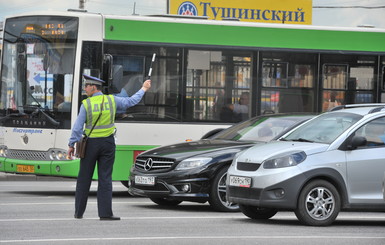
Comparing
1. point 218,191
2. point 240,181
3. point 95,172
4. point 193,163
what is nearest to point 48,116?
point 95,172

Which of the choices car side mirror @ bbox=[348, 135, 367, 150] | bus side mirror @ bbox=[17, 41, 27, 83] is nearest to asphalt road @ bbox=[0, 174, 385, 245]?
car side mirror @ bbox=[348, 135, 367, 150]

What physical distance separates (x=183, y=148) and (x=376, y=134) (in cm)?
316

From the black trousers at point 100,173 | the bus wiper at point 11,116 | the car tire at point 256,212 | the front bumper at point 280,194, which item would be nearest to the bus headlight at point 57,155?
the bus wiper at point 11,116

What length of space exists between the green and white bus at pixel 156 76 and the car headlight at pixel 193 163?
9.17ft

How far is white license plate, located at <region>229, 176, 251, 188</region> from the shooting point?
1172 cm

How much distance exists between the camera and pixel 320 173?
37.8 feet

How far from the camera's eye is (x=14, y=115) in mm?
16656

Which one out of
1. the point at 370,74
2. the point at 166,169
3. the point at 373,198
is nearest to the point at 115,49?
the point at 166,169

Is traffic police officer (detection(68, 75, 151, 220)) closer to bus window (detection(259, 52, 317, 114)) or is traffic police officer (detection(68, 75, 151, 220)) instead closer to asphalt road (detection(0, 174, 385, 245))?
asphalt road (detection(0, 174, 385, 245))

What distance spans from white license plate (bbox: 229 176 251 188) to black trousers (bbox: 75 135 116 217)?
5.22 feet

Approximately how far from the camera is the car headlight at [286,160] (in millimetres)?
11538

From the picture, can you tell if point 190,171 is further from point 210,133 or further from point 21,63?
point 21,63

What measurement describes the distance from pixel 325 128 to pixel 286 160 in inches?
41.4

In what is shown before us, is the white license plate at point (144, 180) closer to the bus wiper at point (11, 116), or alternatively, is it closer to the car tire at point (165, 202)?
the car tire at point (165, 202)
